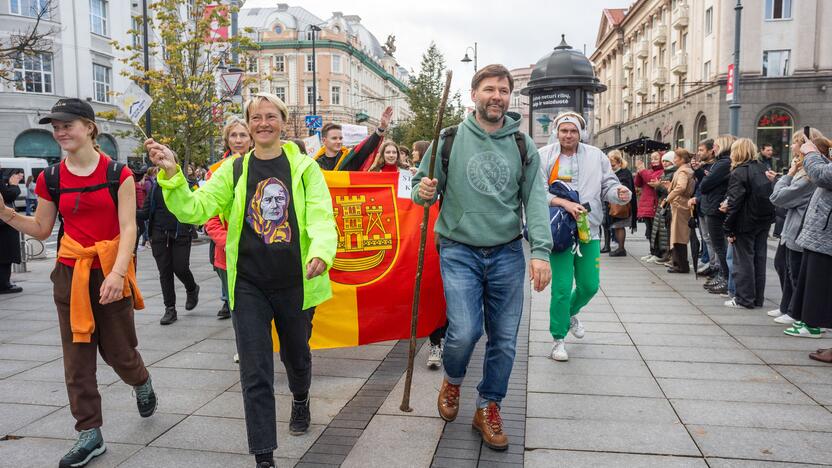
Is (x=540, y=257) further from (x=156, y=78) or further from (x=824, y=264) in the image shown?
(x=156, y=78)

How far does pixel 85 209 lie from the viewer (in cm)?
366

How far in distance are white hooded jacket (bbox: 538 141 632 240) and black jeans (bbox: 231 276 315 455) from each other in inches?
102

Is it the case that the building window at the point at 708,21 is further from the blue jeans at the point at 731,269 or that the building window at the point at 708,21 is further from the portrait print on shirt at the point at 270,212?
the portrait print on shirt at the point at 270,212

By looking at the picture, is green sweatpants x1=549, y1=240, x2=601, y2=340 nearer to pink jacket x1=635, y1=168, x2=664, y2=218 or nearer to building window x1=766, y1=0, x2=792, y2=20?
pink jacket x1=635, y1=168, x2=664, y2=218

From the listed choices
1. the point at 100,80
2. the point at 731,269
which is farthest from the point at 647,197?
the point at 100,80

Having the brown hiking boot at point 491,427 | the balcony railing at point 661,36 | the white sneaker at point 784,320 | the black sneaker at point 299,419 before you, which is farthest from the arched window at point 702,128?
the black sneaker at point 299,419

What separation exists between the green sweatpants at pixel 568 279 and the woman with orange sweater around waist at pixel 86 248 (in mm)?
3099

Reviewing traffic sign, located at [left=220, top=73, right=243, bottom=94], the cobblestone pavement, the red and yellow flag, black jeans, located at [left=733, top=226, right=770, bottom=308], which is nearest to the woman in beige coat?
black jeans, located at [left=733, top=226, right=770, bottom=308]

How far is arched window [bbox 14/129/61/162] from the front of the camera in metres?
31.3

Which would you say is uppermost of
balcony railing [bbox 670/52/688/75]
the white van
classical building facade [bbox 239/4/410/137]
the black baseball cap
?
classical building facade [bbox 239/4/410/137]

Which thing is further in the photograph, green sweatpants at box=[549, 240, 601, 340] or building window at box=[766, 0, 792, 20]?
building window at box=[766, 0, 792, 20]

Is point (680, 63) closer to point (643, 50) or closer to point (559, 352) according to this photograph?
point (643, 50)

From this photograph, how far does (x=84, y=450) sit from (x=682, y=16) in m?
45.9

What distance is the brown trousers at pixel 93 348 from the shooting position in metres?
3.55
